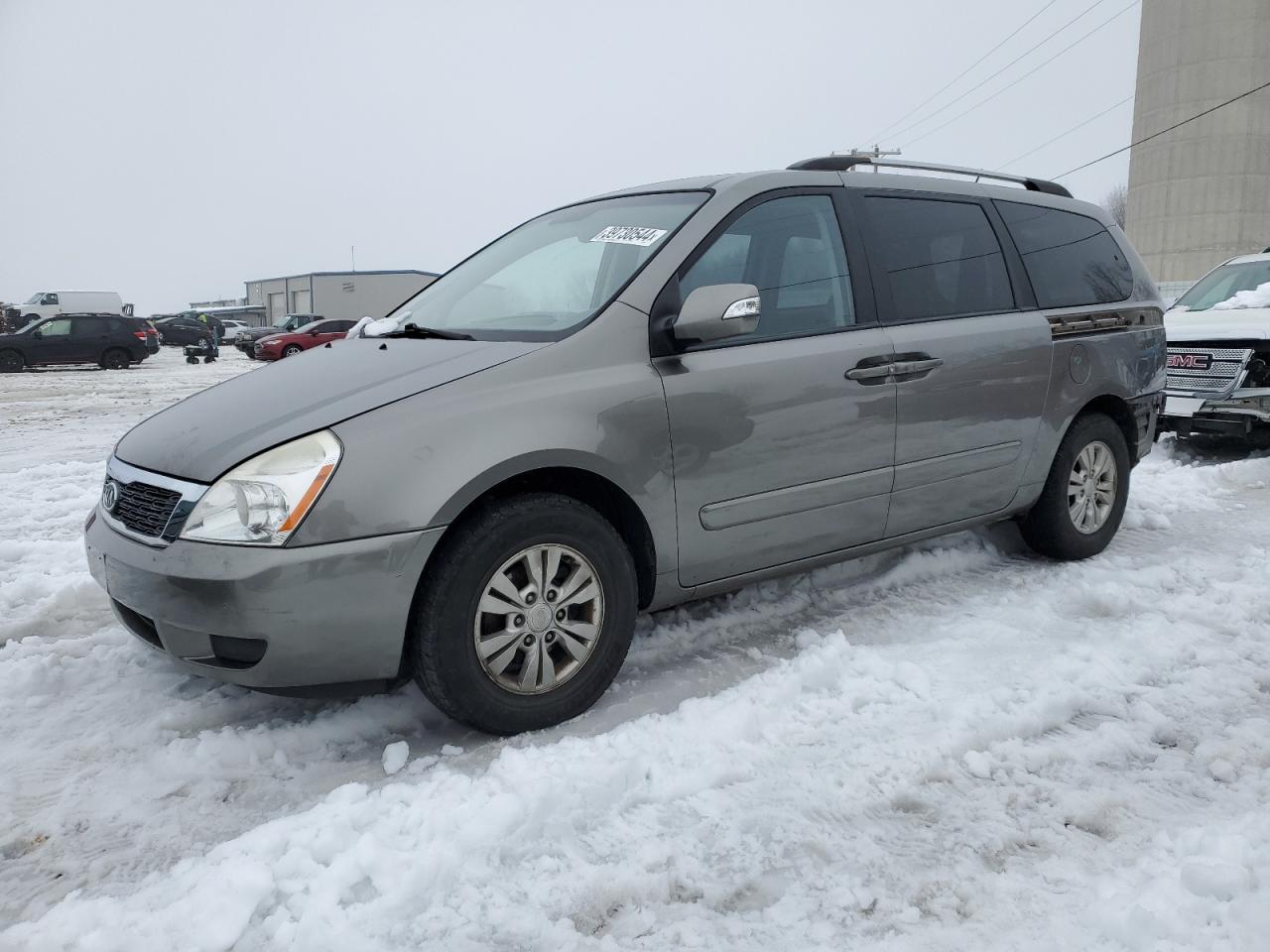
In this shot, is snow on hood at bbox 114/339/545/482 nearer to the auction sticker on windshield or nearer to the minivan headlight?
the minivan headlight

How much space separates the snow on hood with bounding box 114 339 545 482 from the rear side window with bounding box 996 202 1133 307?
8.82ft

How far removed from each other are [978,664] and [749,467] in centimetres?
110

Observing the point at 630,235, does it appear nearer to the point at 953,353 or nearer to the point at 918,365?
the point at 918,365

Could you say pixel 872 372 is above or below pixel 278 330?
below

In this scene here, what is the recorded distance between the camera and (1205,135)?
143 ft

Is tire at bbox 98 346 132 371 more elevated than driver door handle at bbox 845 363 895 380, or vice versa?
driver door handle at bbox 845 363 895 380

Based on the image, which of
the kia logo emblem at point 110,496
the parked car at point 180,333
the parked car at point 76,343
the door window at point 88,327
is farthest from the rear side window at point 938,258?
the parked car at point 180,333

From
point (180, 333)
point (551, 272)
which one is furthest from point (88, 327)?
point (551, 272)

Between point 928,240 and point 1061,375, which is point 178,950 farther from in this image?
point 1061,375

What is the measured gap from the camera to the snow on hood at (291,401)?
269 centimetres

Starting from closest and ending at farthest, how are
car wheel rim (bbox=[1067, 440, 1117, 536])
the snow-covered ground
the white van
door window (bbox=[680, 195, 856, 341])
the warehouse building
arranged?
the snow-covered ground, door window (bbox=[680, 195, 856, 341]), car wheel rim (bbox=[1067, 440, 1117, 536]), the white van, the warehouse building

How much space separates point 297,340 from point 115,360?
506 cm

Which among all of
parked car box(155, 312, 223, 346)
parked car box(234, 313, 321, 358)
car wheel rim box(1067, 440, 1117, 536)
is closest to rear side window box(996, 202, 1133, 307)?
car wheel rim box(1067, 440, 1117, 536)

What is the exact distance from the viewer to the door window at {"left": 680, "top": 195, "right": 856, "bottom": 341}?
337 cm
